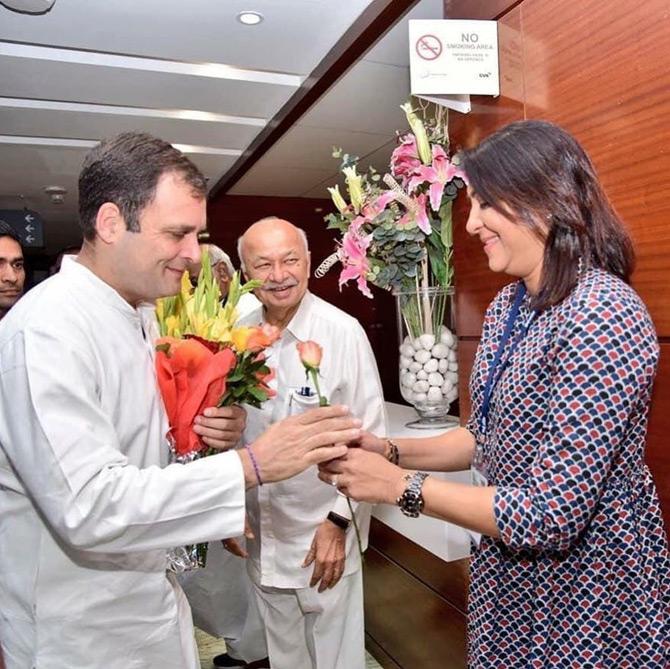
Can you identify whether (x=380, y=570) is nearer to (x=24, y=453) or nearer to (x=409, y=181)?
(x=409, y=181)

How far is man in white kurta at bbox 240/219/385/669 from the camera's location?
204 cm

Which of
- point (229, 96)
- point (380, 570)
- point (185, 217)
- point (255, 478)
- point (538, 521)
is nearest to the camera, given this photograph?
point (538, 521)

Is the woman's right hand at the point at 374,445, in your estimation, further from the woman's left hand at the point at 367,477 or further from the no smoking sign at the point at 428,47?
the no smoking sign at the point at 428,47

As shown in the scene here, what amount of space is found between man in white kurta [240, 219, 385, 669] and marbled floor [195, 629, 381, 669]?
0.73 meters

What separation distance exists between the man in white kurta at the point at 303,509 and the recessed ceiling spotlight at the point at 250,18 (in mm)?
1435

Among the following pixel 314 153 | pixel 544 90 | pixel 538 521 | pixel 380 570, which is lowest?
pixel 380 570

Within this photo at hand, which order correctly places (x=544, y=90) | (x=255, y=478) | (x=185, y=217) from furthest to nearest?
(x=544, y=90)
(x=185, y=217)
(x=255, y=478)

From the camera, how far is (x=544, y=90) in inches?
64.4

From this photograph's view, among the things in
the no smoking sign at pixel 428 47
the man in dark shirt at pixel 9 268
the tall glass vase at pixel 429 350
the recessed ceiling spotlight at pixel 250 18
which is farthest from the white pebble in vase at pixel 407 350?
the man in dark shirt at pixel 9 268

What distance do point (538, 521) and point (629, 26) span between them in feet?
3.57

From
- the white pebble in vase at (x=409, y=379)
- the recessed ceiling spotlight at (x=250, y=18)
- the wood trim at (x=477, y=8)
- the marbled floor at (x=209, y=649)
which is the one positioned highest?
the recessed ceiling spotlight at (x=250, y=18)

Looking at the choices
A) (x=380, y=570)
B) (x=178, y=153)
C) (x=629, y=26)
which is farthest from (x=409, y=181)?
(x=380, y=570)

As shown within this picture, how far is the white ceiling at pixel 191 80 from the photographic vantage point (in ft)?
10.1

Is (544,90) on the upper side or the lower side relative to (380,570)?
upper
